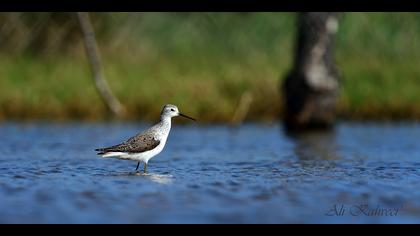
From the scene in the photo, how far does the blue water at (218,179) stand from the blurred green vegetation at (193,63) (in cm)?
238

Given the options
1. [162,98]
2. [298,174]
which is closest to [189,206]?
[298,174]

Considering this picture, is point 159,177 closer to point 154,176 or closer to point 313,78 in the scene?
point 154,176

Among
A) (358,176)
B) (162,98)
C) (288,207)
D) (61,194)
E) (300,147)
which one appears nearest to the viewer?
(288,207)

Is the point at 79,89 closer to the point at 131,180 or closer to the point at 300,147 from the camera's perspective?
the point at 300,147

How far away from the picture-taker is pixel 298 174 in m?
13.8

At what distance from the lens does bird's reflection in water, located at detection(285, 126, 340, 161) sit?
16.8 meters

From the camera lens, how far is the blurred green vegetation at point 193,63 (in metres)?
24.2

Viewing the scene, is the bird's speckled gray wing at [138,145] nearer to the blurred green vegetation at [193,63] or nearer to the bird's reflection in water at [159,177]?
the bird's reflection in water at [159,177]

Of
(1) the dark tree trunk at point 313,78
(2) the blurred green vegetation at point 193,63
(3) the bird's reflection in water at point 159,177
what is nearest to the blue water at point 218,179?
(3) the bird's reflection in water at point 159,177

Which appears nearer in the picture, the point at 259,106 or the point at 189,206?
the point at 189,206

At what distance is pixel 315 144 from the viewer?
19203mm

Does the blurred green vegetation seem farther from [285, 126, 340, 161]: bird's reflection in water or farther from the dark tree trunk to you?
[285, 126, 340, 161]: bird's reflection in water

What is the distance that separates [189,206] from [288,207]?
1.11 metres

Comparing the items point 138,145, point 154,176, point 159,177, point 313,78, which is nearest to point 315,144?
point 313,78
